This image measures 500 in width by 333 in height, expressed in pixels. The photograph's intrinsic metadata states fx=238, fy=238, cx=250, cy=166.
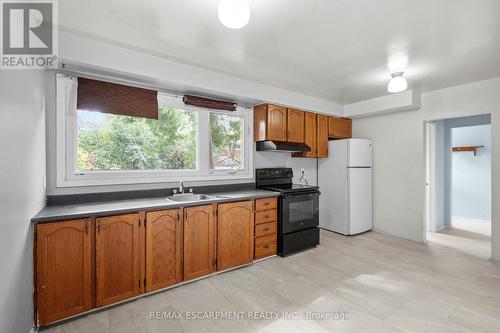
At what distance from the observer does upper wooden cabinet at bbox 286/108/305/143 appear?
3.75 metres

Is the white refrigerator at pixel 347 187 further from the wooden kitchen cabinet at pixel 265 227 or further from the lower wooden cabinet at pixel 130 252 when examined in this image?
the lower wooden cabinet at pixel 130 252

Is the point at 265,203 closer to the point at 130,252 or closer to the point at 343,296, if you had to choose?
the point at 343,296

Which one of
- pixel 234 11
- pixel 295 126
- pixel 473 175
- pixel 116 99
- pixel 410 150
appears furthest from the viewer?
pixel 473 175

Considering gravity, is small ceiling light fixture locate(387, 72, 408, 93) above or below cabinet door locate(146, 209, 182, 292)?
above

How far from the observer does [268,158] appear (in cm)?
392

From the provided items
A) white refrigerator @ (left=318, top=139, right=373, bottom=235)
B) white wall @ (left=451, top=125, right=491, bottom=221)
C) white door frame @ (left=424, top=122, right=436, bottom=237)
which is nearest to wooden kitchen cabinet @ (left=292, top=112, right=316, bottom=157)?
white refrigerator @ (left=318, top=139, right=373, bottom=235)

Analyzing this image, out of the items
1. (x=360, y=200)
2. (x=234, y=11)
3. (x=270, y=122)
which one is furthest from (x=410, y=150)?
(x=234, y=11)

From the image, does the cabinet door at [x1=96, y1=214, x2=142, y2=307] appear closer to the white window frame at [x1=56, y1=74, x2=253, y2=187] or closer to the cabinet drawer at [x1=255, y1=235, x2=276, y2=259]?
the white window frame at [x1=56, y1=74, x2=253, y2=187]

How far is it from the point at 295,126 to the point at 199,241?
91.2 inches

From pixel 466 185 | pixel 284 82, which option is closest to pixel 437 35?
pixel 284 82

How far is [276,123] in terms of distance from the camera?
3.59m

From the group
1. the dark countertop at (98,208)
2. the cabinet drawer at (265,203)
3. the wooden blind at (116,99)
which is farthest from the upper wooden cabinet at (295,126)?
the wooden blind at (116,99)

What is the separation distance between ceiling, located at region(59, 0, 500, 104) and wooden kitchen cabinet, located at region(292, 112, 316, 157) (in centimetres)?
99

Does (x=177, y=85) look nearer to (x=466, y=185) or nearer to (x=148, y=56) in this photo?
(x=148, y=56)
